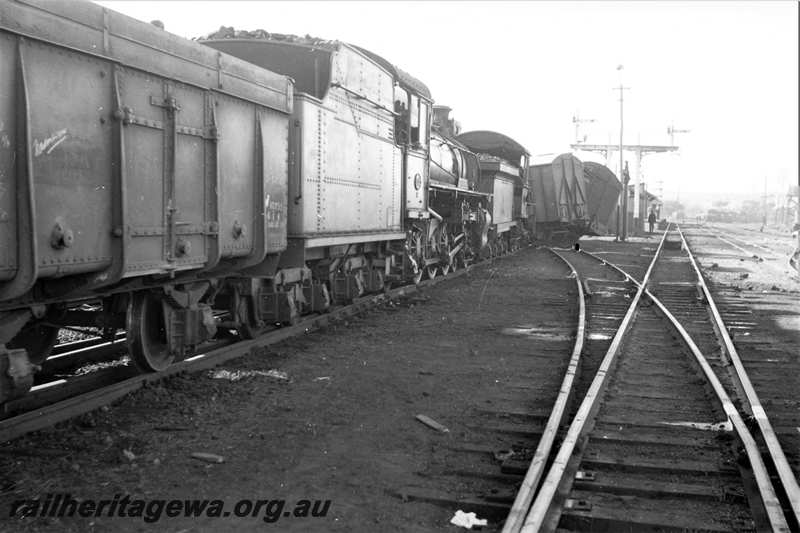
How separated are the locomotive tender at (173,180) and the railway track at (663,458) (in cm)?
326

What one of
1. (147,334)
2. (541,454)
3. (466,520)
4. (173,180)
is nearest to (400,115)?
(173,180)

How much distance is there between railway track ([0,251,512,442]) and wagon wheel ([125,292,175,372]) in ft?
0.34

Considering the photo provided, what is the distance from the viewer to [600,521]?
3.79m

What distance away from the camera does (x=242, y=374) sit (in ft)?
22.6

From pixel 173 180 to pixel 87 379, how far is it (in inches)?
69.7

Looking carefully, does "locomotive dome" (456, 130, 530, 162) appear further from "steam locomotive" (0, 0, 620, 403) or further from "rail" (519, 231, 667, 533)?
"rail" (519, 231, 667, 533)

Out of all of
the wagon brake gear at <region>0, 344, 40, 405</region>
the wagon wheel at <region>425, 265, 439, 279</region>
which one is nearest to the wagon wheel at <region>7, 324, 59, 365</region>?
the wagon brake gear at <region>0, 344, 40, 405</region>

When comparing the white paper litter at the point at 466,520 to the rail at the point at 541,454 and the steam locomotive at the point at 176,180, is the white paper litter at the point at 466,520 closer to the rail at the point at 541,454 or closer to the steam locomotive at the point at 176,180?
the rail at the point at 541,454

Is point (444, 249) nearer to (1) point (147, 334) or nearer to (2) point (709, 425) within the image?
(1) point (147, 334)

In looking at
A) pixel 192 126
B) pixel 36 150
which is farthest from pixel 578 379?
pixel 36 150

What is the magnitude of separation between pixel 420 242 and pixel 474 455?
30.4 ft

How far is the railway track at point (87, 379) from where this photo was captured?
5059 mm

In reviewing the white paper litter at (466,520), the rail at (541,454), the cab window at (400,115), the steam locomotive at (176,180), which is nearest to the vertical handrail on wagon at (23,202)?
the steam locomotive at (176,180)

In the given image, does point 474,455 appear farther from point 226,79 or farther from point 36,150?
point 226,79
